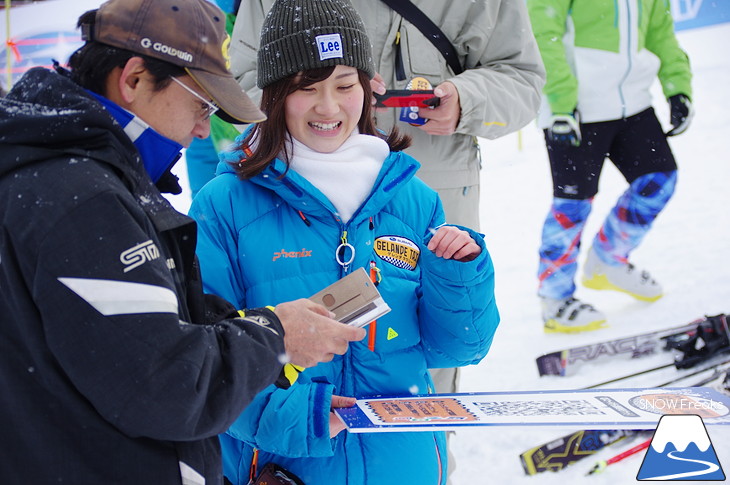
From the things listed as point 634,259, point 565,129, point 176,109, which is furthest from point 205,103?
point 634,259

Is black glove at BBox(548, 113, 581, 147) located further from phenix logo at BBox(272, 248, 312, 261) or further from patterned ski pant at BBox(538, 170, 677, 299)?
phenix logo at BBox(272, 248, 312, 261)

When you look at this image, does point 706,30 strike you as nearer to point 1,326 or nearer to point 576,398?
point 576,398

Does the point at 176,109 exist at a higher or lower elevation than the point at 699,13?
higher

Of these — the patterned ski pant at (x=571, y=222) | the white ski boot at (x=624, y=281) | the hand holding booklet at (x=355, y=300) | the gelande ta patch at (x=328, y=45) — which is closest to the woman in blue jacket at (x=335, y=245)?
the gelande ta patch at (x=328, y=45)

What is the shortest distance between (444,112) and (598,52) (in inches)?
104

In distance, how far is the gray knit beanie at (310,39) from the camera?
1.96m

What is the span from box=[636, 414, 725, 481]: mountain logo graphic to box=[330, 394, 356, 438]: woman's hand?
2.47 feet

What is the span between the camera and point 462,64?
9.13ft

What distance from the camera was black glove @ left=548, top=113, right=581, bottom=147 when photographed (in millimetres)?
4492

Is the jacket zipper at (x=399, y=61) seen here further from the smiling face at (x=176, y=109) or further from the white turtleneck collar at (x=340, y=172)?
the smiling face at (x=176, y=109)

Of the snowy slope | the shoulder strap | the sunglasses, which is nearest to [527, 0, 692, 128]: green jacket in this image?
the snowy slope

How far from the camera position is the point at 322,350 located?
1.38 m

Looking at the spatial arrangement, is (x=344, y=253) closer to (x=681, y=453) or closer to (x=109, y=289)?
(x=109, y=289)

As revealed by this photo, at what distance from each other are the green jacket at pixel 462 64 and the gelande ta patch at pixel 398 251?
28.6 inches
